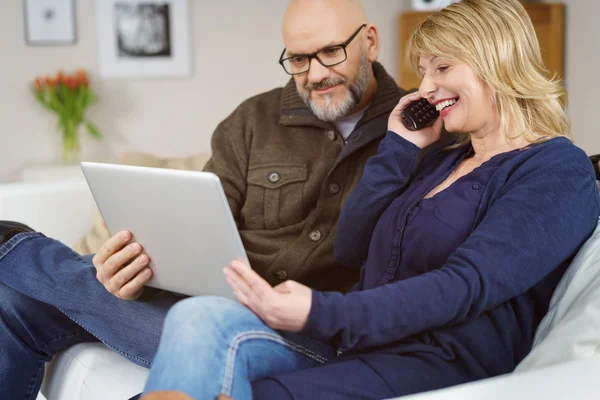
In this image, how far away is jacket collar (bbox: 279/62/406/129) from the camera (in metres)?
1.90

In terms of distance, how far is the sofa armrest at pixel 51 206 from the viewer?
7.76ft

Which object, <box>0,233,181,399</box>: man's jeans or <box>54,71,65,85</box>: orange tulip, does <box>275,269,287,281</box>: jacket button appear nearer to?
<box>0,233,181,399</box>: man's jeans

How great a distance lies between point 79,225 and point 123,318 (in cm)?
94

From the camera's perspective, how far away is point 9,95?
13.1 feet

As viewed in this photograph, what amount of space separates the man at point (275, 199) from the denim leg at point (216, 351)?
499 mm

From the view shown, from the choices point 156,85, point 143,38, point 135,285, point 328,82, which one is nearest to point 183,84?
point 156,85

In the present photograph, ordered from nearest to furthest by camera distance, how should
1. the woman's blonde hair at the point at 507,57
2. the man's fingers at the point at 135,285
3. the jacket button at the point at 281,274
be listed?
the woman's blonde hair at the point at 507,57, the man's fingers at the point at 135,285, the jacket button at the point at 281,274

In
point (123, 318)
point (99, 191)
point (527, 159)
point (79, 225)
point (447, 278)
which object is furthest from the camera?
point (79, 225)

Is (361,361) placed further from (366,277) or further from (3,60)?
(3,60)

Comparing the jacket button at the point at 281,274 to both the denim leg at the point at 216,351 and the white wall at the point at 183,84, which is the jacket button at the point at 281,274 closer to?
the denim leg at the point at 216,351

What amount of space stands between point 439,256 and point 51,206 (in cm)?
147

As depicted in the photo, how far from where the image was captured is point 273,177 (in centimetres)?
193

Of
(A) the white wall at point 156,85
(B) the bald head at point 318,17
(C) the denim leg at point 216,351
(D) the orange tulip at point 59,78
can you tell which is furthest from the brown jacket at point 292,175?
(A) the white wall at point 156,85

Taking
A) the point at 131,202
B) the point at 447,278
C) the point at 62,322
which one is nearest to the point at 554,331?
the point at 447,278
